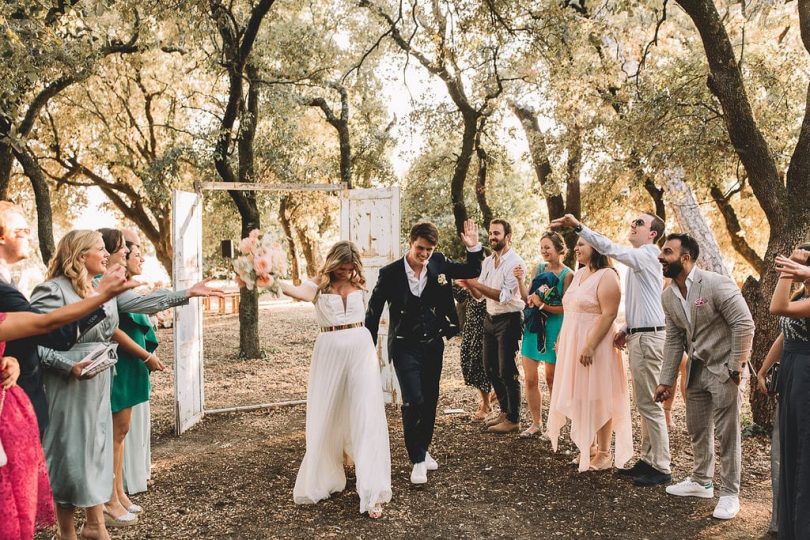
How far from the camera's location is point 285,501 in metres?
5.22

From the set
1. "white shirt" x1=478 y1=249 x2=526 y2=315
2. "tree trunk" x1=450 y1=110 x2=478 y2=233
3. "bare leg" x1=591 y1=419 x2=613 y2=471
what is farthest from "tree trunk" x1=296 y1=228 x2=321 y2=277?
"bare leg" x1=591 y1=419 x2=613 y2=471

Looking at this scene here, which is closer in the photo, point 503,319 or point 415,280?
point 415,280

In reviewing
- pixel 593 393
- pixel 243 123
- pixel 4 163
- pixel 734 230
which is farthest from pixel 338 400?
pixel 734 230

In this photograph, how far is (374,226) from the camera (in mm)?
8188

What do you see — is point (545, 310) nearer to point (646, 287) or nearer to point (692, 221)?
point (646, 287)

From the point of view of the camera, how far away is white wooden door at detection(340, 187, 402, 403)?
26.5 ft

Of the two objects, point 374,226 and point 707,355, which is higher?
point 374,226

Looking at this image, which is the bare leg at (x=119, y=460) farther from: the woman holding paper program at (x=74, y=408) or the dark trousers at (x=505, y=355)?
the dark trousers at (x=505, y=355)

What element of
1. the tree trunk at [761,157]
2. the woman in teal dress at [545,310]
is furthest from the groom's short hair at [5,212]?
the tree trunk at [761,157]

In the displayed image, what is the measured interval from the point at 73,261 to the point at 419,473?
3.33m

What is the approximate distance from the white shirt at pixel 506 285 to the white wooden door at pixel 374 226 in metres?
1.58

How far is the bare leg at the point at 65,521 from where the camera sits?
12.7 feet

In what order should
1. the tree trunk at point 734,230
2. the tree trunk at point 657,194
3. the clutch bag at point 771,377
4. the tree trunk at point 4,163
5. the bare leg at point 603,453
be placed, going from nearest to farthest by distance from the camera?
1. the clutch bag at point 771,377
2. the bare leg at point 603,453
3. the tree trunk at point 4,163
4. the tree trunk at point 657,194
5. the tree trunk at point 734,230

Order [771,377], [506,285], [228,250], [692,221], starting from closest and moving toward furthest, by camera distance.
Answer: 1. [771,377]
2. [228,250]
3. [506,285]
4. [692,221]
